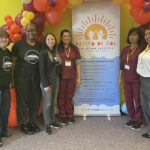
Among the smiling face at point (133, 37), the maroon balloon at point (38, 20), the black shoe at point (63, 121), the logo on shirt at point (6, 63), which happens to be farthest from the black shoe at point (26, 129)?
the smiling face at point (133, 37)

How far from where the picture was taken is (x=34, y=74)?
2598 millimetres

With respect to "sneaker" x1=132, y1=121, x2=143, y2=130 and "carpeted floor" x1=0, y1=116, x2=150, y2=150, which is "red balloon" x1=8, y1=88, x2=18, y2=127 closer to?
"carpeted floor" x1=0, y1=116, x2=150, y2=150

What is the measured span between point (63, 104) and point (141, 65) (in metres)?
1.34

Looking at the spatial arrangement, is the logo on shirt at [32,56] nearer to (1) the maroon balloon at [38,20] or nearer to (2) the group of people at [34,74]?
(2) the group of people at [34,74]

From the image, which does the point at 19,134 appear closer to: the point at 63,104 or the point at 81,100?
the point at 63,104

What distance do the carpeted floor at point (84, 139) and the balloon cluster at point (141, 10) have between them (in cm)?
159

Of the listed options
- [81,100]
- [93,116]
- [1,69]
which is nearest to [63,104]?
[81,100]

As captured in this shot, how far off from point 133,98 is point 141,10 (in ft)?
4.28

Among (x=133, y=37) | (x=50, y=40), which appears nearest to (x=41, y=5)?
(x=50, y=40)

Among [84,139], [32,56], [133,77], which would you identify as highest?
[32,56]

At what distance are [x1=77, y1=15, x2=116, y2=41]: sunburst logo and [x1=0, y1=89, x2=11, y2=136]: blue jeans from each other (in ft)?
4.82

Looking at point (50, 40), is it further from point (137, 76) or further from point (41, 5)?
point (137, 76)

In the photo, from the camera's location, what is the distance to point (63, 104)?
3.01m

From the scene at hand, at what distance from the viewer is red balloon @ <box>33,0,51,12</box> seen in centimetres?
257
